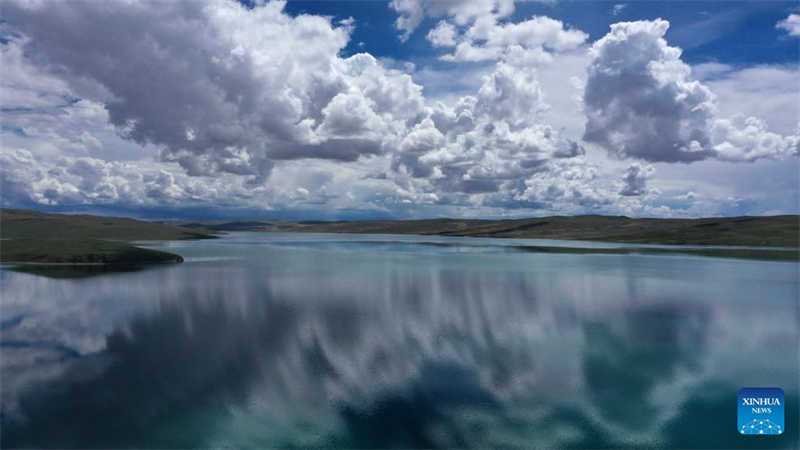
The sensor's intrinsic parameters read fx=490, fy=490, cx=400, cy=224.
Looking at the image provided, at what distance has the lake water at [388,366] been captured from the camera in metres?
21.8

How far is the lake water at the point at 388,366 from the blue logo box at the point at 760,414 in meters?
0.50

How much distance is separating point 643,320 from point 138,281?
2485 inches

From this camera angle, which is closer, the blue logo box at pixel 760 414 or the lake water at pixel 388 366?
the lake water at pixel 388 366

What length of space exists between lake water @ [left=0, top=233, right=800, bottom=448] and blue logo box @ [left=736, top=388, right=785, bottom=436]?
1.63 feet

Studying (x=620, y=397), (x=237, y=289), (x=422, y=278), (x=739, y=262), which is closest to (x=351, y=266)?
(x=422, y=278)

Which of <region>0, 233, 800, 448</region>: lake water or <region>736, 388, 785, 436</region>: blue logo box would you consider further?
<region>736, 388, 785, 436</region>: blue logo box

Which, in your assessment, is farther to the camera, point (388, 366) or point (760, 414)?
point (388, 366)

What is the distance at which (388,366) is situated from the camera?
30281 mm

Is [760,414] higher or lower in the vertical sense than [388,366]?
higher

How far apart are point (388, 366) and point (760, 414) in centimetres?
1886

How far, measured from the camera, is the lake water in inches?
859

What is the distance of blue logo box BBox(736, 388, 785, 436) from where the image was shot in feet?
72.3

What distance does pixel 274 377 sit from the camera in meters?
28.3

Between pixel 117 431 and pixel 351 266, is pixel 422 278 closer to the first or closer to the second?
pixel 351 266
